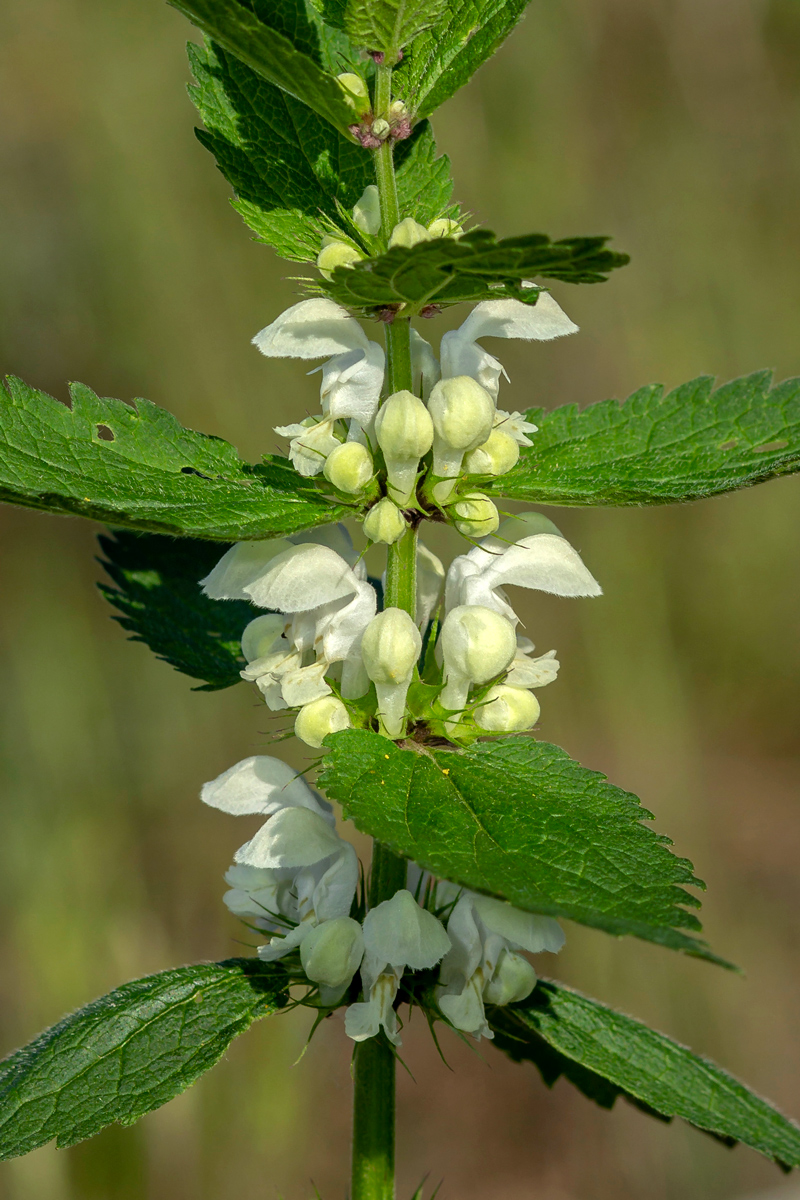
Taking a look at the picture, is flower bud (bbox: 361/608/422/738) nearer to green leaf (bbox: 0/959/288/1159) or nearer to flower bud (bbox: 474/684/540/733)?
flower bud (bbox: 474/684/540/733)

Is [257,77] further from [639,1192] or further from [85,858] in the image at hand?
[639,1192]

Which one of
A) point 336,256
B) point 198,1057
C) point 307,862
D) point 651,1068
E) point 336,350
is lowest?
point 651,1068

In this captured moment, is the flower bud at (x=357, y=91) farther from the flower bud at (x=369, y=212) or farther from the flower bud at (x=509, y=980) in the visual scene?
the flower bud at (x=509, y=980)

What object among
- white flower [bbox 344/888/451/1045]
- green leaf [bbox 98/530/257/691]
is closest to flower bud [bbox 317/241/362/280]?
green leaf [bbox 98/530/257/691]

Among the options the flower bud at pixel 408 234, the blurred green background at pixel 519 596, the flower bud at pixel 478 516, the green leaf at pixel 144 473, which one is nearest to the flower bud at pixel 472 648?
the flower bud at pixel 478 516

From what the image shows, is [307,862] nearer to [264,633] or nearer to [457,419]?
[264,633]

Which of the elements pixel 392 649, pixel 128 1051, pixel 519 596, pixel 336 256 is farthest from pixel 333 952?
pixel 519 596
